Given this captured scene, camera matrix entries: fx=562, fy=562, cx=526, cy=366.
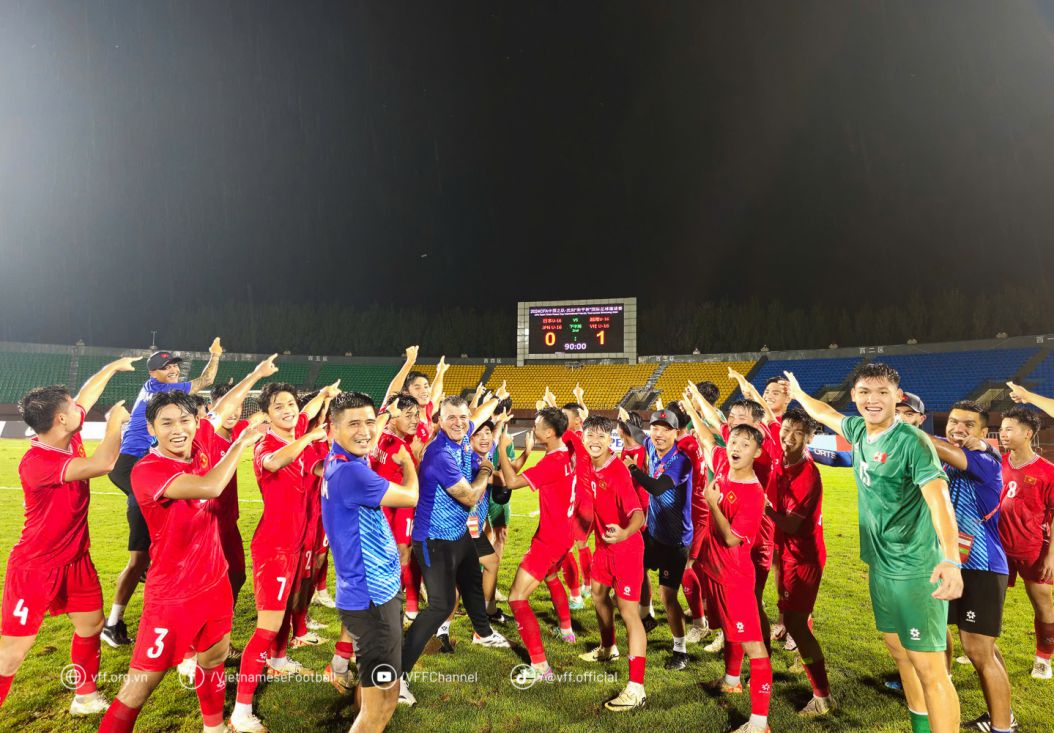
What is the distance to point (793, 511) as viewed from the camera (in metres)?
4.87

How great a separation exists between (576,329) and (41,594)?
34004mm

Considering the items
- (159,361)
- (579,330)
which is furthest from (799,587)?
(579,330)

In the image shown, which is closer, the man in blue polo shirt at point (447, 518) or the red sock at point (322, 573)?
the man in blue polo shirt at point (447, 518)

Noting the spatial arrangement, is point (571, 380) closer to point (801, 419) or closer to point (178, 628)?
point (801, 419)

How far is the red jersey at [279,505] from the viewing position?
4496 mm

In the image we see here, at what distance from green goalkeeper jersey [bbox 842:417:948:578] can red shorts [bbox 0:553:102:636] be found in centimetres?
541

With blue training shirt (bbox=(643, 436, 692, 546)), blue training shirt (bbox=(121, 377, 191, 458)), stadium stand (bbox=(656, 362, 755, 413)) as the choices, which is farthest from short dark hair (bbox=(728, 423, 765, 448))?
stadium stand (bbox=(656, 362, 755, 413))

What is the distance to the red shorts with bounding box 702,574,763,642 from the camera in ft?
14.1

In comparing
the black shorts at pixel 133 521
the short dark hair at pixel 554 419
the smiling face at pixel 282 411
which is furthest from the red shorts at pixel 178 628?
the short dark hair at pixel 554 419

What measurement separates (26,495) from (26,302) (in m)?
62.8

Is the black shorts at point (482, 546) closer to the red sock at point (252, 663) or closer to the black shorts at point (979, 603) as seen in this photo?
the red sock at point (252, 663)

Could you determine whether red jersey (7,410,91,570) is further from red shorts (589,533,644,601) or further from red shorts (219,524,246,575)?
red shorts (589,533,644,601)

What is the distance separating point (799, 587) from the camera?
183 inches

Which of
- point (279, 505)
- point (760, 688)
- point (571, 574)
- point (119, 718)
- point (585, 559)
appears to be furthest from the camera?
point (571, 574)
